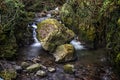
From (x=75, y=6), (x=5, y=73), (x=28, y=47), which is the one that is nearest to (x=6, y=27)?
(x=28, y=47)

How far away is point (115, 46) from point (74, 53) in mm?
2264

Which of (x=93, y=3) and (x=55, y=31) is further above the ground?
(x=93, y=3)

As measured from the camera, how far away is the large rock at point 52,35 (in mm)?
13197

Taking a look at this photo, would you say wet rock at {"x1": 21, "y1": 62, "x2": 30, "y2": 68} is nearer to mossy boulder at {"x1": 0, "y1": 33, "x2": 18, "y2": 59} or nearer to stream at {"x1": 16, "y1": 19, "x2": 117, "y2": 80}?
stream at {"x1": 16, "y1": 19, "x2": 117, "y2": 80}

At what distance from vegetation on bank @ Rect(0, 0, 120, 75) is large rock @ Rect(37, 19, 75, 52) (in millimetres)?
924

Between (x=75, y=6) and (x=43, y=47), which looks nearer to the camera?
(x=43, y=47)

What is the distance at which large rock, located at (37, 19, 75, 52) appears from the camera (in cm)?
1320

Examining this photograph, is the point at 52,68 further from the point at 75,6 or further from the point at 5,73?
the point at 75,6

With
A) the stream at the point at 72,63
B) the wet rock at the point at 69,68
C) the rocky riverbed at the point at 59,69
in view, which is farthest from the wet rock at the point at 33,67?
the wet rock at the point at 69,68

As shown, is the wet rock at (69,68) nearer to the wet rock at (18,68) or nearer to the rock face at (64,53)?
the rock face at (64,53)

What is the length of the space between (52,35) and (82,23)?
7.46ft

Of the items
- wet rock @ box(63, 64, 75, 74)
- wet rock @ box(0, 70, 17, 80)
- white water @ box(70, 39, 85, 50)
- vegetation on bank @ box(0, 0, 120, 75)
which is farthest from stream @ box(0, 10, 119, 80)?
vegetation on bank @ box(0, 0, 120, 75)

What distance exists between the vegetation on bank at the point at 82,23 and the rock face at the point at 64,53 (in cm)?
175

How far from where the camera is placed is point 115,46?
36.8 feet
